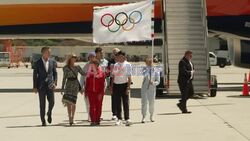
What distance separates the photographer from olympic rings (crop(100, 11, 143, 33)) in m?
17.9

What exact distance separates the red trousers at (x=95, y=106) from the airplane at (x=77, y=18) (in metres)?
11.8

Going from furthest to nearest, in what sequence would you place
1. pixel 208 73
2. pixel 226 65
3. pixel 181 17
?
pixel 226 65 < pixel 181 17 < pixel 208 73

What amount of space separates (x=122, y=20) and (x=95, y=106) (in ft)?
16.3

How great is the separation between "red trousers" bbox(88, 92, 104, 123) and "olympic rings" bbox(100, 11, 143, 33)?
4259mm

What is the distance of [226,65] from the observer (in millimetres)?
70625

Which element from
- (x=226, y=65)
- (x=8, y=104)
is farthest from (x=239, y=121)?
(x=226, y=65)

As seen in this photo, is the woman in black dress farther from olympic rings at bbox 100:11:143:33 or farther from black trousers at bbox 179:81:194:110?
olympic rings at bbox 100:11:143:33

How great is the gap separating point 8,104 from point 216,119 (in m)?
8.00

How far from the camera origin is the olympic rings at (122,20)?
17859mm

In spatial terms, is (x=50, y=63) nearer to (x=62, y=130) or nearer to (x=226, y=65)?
(x=62, y=130)

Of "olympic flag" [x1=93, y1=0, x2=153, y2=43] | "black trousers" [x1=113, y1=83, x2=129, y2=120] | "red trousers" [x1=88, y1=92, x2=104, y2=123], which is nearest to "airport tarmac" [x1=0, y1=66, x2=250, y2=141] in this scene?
"red trousers" [x1=88, y1=92, x2=104, y2=123]

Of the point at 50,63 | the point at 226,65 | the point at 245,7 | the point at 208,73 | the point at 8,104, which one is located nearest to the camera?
the point at 50,63

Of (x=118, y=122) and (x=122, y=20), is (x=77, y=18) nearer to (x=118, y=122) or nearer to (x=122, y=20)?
(x=122, y=20)

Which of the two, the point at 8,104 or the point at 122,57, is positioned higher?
the point at 122,57
